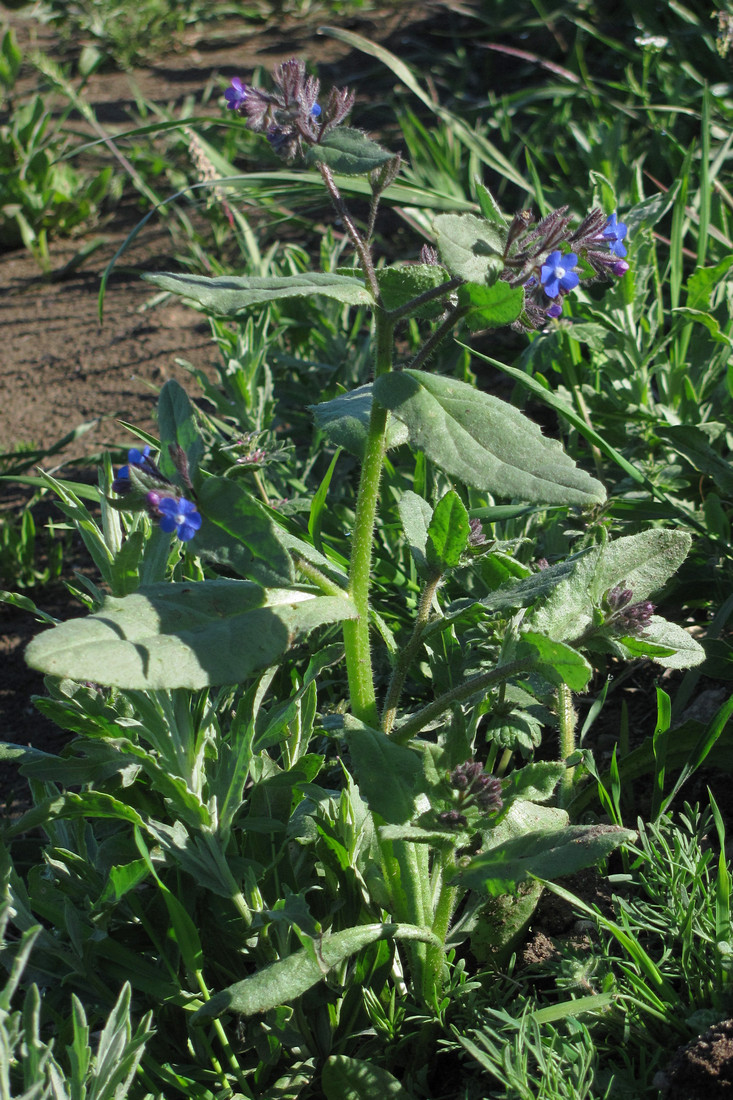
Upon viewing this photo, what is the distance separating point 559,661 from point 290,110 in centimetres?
90

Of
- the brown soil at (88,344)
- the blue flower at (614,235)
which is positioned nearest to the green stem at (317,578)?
the blue flower at (614,235)

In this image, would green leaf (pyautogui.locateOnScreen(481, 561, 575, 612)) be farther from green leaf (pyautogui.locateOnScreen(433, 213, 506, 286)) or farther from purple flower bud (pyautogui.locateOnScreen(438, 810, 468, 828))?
green leaf (pyautogui.locateOnScreen(433, 213, 506, 286))

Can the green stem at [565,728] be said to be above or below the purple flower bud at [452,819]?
below

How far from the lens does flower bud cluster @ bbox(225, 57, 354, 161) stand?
4.59ft

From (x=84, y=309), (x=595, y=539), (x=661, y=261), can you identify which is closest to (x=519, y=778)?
(x=595, y=539)

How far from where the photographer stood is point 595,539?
2.14 metres

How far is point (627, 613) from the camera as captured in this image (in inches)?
57.1

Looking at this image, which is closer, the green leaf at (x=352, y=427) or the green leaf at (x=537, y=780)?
the green leaf at (x=537, y=780)

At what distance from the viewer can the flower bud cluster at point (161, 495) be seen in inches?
48.3

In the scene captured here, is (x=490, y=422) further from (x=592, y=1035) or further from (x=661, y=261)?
(x=661, y=261)

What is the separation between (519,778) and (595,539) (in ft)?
2.79

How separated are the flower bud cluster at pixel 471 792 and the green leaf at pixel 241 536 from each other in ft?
1.22

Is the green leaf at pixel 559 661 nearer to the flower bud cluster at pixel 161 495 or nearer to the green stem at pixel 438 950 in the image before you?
the green stem at pixel 438 950

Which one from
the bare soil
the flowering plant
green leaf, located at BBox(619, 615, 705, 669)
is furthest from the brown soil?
green leaf, located at BBox(619, 615, 705, 669)
